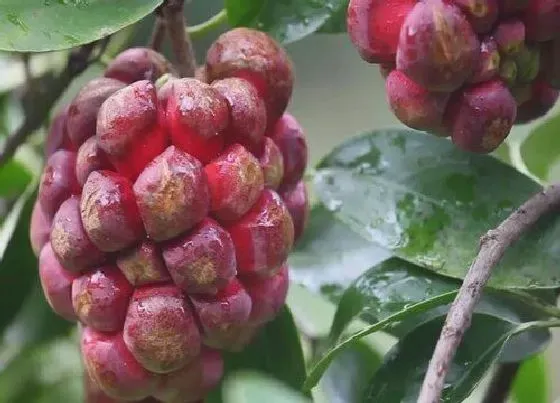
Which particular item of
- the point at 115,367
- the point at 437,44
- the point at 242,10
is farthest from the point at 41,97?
the point at 437,44

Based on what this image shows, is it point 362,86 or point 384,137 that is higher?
point 384,137

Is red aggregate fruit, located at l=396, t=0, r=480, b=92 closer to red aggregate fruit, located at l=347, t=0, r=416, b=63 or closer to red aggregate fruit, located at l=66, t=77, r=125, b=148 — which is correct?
red aggregate fruit, located at l=347, t=0, r=416, b=63

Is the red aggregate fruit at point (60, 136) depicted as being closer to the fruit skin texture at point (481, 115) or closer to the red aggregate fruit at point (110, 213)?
the red aggregate fruit at point (110, 213)

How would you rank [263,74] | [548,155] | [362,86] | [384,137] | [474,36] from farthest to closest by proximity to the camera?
[362,86], [548,155], [384,137], [263,74], [474,36]

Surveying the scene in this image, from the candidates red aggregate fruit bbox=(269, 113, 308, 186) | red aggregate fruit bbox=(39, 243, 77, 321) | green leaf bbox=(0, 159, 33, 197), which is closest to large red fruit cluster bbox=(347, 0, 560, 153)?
red aggregate fruit bbox=(269, 113, 308, 186)

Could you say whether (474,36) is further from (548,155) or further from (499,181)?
(548,155)

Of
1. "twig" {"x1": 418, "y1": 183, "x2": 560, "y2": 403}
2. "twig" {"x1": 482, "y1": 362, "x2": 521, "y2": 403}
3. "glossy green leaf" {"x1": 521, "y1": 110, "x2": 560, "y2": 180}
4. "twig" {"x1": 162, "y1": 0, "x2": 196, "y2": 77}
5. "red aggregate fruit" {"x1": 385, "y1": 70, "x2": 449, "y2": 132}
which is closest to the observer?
"twig" {"x1": 418, "y1": 183, "x2": 560, "y2": 403}

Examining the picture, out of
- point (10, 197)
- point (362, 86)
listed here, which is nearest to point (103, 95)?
point (10, 197)
